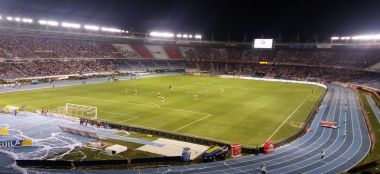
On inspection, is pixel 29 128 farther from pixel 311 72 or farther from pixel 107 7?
pixel 311 72

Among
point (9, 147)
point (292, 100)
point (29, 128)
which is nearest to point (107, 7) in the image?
point (292, 100)

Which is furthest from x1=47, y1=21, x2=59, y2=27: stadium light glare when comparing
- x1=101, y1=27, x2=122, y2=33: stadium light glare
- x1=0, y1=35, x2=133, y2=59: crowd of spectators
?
x1=101, y1=27, x2=122, y2=33: stadium light glare

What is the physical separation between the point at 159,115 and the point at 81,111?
9.49 meters

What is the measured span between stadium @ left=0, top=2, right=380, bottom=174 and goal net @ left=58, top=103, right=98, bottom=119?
Answer: 156 mm

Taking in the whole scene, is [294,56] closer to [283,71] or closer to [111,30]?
[283,71]

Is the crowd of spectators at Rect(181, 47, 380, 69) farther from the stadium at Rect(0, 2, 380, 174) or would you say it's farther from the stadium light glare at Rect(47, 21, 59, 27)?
the stadium light glare at Rect(47, 21, 59, 27)

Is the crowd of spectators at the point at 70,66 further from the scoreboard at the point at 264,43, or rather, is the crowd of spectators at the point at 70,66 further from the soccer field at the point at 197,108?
the scoreboard at the point at 264,43

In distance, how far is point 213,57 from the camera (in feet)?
420

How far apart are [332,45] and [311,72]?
10269 millimetres

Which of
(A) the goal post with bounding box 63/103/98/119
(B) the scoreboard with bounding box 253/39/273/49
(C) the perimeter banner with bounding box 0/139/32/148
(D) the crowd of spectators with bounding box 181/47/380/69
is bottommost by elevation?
(C) the perimeter banner with bounding box 0/139/32/148

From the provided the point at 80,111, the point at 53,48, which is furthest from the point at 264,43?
the point at 80,111

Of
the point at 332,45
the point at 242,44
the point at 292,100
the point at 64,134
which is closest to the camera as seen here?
the point at 64,134

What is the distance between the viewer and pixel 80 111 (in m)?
40.6

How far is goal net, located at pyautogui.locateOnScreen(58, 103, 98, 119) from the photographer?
39.2 metres
